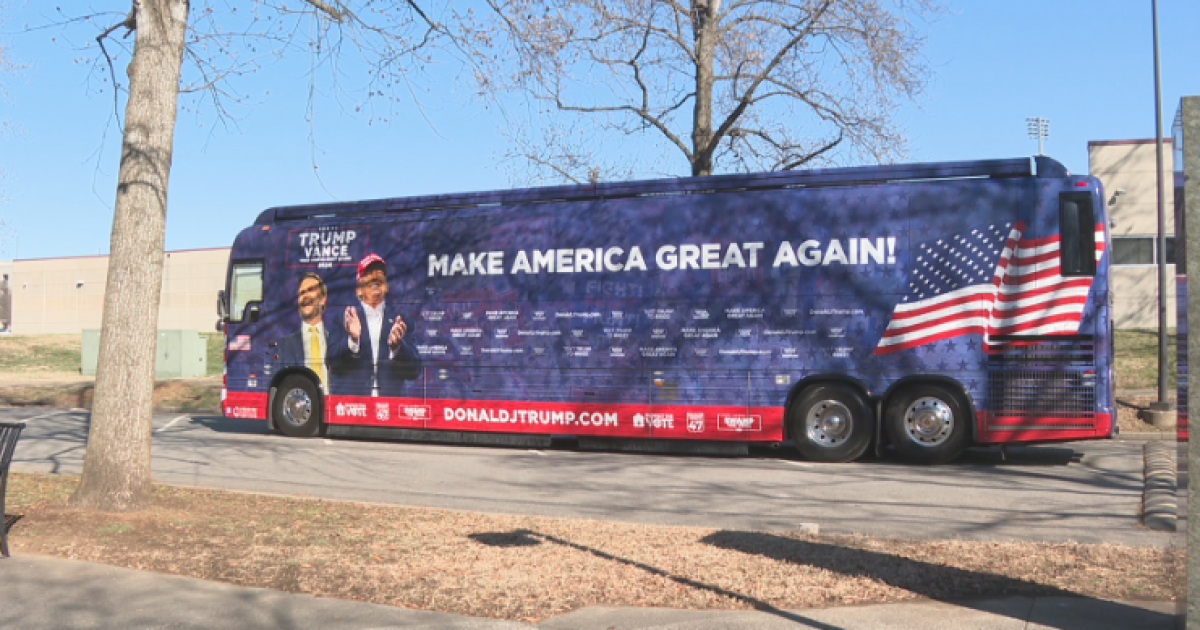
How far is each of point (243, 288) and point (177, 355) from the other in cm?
2521

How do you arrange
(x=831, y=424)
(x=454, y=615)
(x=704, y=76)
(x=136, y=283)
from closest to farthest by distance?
1. (x=454, y=615)
2. (x=136, y=283)
3. (x=831, y=424)
4. (x=704, y=76)

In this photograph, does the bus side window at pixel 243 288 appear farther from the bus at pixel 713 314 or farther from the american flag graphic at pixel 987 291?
the american flag graphic at pixel 987 291

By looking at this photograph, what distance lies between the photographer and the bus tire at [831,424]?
13820 millimetres

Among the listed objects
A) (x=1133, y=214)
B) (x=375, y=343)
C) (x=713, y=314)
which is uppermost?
(x=1133, y=214)

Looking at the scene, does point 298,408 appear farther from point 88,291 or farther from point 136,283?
point 88,291

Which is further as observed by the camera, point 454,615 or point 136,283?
point 136,283

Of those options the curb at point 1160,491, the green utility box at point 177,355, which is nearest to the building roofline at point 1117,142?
the curb at point 1160,491

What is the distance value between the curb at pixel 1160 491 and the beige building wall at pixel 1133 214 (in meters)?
19.0

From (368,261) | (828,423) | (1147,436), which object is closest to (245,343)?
(368,261)

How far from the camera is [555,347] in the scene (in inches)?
607

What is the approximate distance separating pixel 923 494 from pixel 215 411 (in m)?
19.2

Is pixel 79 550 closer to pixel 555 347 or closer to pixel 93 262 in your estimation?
pixel 555 347

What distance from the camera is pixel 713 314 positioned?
14453mm

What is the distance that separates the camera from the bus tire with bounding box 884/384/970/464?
13430mm
